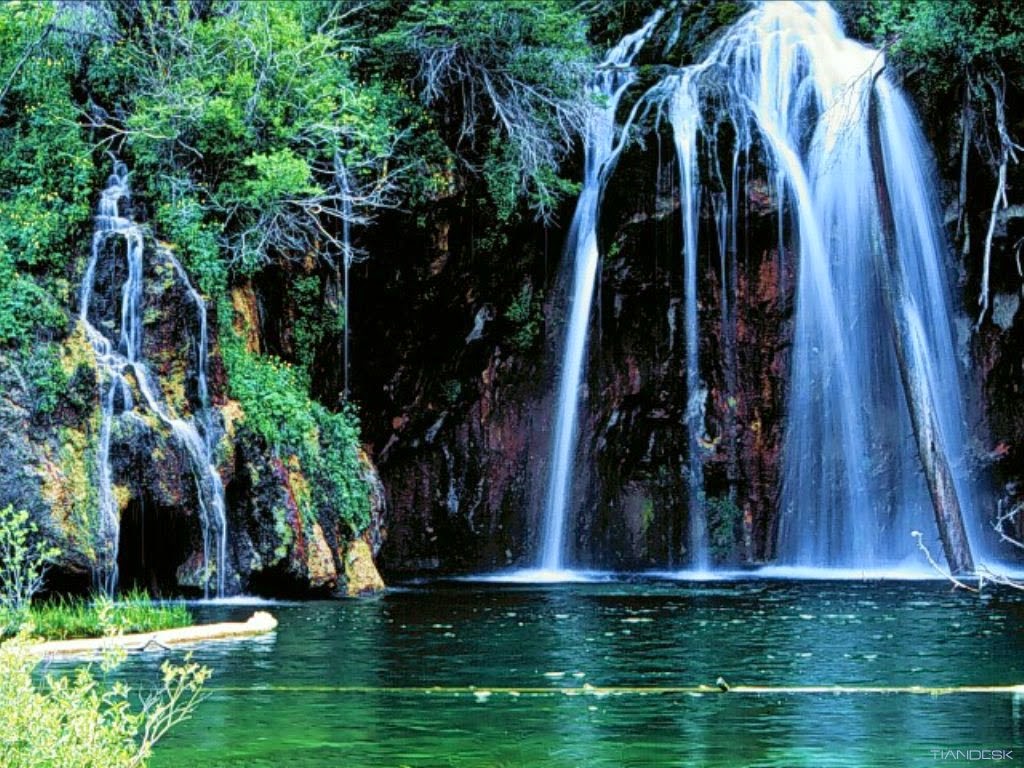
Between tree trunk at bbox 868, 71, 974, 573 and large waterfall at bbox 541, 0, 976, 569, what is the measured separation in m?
1.06

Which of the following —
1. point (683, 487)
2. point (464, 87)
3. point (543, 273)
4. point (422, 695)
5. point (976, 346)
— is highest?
point (464, 87)

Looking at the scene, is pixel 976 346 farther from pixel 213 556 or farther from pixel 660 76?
pixel 213 556

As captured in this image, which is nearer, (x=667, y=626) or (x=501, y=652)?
(x=501, y=652)

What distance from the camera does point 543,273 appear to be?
2292cm

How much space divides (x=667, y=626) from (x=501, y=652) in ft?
7.82

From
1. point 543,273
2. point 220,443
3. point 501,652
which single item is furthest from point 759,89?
point 501,652

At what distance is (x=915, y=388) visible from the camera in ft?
63.2

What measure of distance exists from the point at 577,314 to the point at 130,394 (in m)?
8.82

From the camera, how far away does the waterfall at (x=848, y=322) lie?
21.5 m

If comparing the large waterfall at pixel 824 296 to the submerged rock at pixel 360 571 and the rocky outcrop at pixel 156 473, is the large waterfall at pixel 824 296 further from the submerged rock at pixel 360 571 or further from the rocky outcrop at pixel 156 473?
the rocky outcrop at pixel 156 473

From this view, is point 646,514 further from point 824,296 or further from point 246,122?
point 246,122

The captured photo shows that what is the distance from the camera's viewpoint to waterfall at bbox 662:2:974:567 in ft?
70.6

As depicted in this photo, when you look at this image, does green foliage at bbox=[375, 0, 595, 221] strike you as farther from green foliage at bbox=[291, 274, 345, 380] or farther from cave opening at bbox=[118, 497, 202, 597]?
cave opening at bbox=[118, 497, 202, 597]

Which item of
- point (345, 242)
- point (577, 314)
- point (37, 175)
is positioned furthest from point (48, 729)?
point (577, 314)
